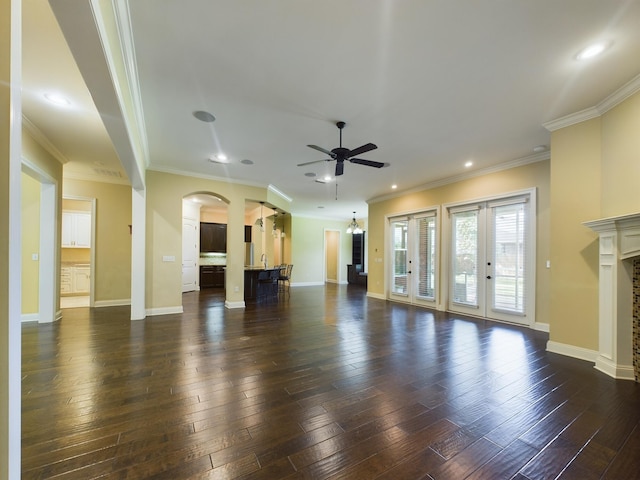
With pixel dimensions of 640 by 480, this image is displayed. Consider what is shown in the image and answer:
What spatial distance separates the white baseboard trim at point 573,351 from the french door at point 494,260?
1.32m

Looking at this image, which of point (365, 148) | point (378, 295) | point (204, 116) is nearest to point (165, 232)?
point (204, 116)

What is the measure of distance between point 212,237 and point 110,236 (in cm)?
355

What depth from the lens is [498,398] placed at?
7.93 feet

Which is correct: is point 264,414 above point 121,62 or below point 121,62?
below

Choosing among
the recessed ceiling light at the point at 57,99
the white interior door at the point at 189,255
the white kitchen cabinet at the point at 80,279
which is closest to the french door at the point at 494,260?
the recessed ceiling light at the point at 57,99

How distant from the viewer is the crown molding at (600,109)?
2.77m

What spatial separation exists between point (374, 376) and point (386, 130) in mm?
3109

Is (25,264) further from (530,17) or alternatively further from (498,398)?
(530,17)

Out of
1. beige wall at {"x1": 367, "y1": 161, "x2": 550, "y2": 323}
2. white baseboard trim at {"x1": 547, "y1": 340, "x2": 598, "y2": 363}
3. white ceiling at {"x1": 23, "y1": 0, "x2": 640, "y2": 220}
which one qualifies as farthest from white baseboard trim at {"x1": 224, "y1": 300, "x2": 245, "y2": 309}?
white baseboard trim at {"x1": 547, "y1": 340, "x2": 598, "y2": 363}

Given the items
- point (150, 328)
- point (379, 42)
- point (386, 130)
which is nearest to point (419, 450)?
point (379, 42)

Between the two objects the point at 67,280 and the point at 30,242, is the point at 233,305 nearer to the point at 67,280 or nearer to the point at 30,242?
the point at 30,242

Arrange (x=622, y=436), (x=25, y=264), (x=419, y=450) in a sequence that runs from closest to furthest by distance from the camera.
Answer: (x=419, y=450) → (x=622, y=436) → (x=25, y=264)

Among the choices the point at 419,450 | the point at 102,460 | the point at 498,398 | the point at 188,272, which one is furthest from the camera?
the point at 188,272

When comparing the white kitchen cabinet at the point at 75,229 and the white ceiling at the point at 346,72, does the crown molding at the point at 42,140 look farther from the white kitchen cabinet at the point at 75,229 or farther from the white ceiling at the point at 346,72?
the white kitchen cabinet at the point at 75,229
